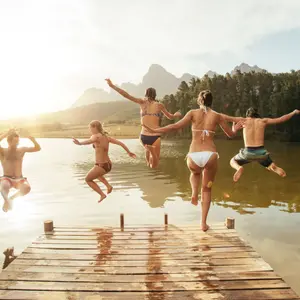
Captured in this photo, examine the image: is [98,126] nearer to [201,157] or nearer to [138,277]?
[201,157]

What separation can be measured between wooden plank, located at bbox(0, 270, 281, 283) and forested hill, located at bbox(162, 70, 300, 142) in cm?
6769

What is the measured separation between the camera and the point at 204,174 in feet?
29.9

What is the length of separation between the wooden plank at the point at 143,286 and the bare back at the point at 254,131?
12.3ft

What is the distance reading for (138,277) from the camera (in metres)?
7.77

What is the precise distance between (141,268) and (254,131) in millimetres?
4868

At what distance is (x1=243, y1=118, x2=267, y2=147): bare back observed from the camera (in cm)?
925

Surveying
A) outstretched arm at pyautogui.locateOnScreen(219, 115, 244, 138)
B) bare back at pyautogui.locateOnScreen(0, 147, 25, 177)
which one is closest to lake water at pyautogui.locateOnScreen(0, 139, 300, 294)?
outstretched arm at pyautogui.locateOnScreen(219, 115, 244, 138)

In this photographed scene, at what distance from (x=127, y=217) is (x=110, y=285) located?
14.2 m

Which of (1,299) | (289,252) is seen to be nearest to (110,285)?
(1,299)

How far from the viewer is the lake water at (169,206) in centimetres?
1617

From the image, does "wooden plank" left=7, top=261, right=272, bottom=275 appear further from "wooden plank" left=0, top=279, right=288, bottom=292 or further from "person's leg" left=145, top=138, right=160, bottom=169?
"person's leg" left=145, top=138, right=160, bottom=169

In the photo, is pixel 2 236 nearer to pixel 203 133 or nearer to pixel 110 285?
pixel 110 285

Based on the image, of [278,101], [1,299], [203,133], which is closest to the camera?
[1,299]

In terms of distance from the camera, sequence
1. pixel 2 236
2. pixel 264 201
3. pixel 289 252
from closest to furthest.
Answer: pixel 289 252 → pixel 2 236 → pixel 264 201
